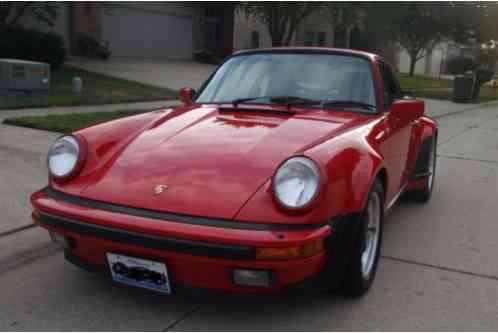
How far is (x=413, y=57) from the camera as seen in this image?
33.2 meters

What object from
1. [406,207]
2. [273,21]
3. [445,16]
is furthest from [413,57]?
[406,207]

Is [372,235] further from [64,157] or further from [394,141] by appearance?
[64,157]

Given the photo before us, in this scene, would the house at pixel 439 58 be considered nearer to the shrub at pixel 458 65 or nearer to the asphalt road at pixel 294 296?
the shrub at pixel 458 65

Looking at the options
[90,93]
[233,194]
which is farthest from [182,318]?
[90,93]

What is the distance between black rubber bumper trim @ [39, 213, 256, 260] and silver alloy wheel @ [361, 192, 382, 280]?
1.00 meters

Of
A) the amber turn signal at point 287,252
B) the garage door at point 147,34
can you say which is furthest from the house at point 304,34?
the amber turn signal at point 287,252

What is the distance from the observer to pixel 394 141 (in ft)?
12.1

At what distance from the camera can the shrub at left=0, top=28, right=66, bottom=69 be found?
14.8 m

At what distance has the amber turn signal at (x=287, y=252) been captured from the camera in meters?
2.28

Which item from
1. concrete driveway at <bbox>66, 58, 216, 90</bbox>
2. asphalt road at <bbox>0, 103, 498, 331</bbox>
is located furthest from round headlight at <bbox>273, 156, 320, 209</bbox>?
concrete driveway at <bbox>66, 58, 216, 90</bbox>

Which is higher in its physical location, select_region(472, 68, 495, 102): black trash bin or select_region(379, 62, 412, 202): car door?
select_region(379, 62, 412, 202): car door

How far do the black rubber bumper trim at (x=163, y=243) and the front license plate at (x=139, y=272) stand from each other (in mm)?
119

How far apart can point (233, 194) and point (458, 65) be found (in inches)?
2047

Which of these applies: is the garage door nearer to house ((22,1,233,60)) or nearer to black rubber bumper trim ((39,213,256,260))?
house ((22,1,233,60))
